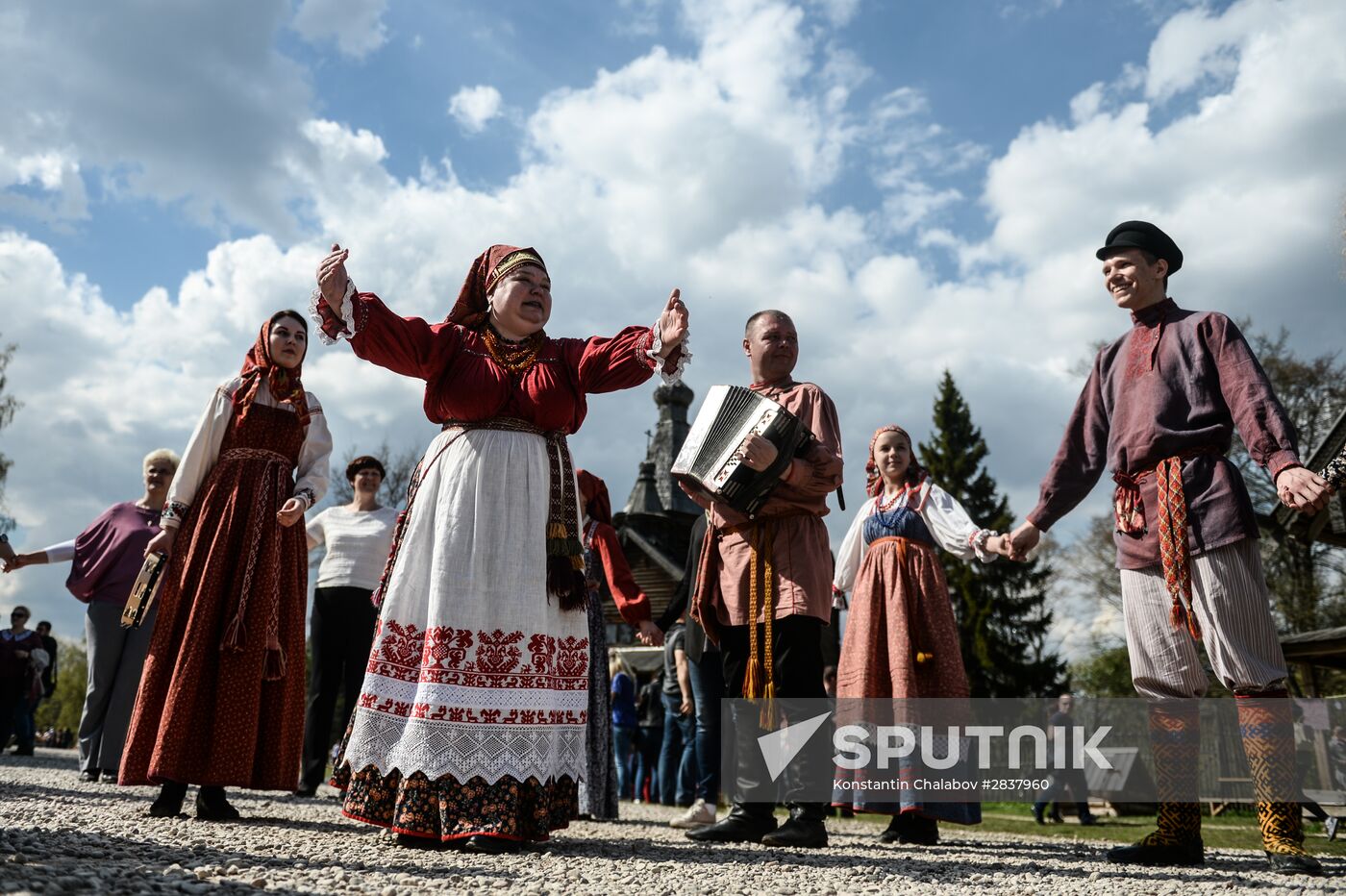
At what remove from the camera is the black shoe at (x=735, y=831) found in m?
4.15

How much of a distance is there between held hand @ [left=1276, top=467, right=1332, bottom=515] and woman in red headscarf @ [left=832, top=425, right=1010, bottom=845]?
1621 millimetres

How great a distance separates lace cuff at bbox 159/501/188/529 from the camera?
14.6 feet

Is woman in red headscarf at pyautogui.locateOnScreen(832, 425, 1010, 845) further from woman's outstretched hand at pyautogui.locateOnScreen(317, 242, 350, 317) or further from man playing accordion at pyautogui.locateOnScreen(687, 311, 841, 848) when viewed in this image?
woman's outstretched hand at pyautogui.locateOnScreen(317, 242, 350, 317)

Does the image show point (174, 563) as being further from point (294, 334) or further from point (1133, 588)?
point (1133, 588)

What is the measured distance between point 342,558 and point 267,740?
2643 mm

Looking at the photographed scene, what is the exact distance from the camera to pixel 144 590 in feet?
14.2

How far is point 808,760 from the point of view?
4543 millimetres

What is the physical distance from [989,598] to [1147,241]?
34.1 metres

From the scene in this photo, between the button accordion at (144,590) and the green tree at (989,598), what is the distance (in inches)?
1214

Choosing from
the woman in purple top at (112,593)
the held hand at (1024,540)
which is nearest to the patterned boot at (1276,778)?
the held hand at (1024,540)

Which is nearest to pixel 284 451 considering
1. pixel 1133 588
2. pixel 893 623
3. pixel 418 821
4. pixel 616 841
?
pixel 418 821

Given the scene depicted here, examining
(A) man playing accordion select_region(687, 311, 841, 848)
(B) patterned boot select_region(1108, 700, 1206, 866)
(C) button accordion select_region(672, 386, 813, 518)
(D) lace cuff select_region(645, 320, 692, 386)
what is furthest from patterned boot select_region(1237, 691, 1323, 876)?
(D) lace cuff select_region(645, 320, 692, 386)

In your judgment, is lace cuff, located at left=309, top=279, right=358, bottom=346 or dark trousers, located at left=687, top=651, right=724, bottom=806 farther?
dark trousers, located at left=687, top=651, right=724, bottom=806

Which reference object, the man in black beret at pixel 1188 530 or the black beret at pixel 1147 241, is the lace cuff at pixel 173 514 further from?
the black beret at pixel 1147 241
